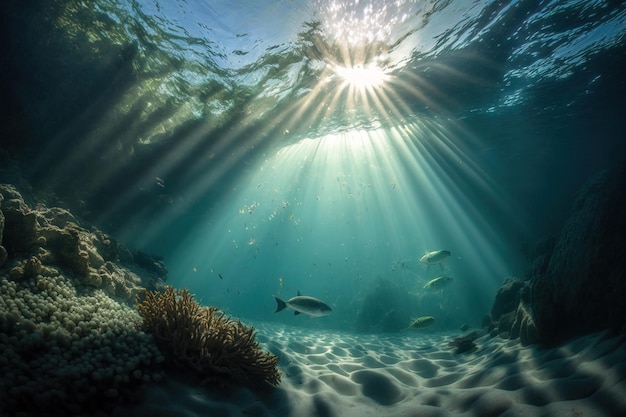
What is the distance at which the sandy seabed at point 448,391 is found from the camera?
309cm

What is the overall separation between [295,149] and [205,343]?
950 inches

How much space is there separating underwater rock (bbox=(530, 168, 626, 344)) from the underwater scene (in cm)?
3

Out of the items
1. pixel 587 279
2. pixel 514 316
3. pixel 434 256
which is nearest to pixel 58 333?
pixel 587 279

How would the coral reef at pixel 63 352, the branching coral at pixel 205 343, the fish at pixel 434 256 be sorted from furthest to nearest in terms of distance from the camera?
1. the fish at pixel 434 256
2. the branching coral at pixel 205 343
3. the coral reef at pixel 63 352

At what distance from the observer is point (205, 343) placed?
414 centimetres

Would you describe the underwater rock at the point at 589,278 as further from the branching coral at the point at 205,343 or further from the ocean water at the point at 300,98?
the ocean water at the point at 300,98

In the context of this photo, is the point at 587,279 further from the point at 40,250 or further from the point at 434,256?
the point at 40,250

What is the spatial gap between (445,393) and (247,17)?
11707 millimetres

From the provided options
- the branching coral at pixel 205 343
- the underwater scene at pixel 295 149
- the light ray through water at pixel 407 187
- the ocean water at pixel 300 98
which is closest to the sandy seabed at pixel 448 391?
the underwater scene at pixel 295 149

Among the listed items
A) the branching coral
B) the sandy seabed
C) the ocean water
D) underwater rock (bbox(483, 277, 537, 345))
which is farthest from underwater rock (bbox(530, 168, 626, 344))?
the ocean water

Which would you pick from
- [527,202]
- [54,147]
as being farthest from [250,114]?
[527,202]

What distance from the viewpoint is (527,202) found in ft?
70.9

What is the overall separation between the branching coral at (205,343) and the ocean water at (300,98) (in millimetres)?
9438

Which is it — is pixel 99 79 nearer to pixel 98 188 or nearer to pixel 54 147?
pixel 54 147
